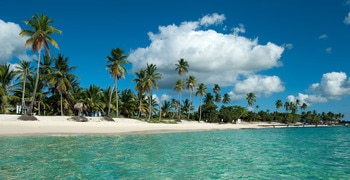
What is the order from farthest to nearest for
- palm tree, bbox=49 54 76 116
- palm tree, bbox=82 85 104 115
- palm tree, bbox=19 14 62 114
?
1. palm tree, bbox=82 85 104 115
2. palm tree, bbox=49 54 76 116
3. palm tree, bbox=19 14 62 114

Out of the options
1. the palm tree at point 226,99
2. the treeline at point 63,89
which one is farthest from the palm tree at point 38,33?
the palm tree at point 226,99

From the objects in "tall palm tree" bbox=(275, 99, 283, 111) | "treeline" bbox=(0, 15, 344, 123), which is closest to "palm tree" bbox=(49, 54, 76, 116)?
"treeline" bbox=(0, 15, 344, 123)

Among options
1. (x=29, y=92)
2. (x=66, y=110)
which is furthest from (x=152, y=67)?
(x=29, y=92)

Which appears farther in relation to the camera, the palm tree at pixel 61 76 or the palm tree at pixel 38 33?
the palm tree at pixel 61 76

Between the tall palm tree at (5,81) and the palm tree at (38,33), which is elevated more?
the palm tree at (38,33)

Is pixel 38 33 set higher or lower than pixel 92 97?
higher

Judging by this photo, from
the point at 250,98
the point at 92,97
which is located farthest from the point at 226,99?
the point at 92,97

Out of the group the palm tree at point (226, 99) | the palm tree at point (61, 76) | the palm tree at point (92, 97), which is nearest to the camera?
the palm tree at point (61, 76)

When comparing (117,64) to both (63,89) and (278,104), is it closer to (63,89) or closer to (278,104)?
(63,89)

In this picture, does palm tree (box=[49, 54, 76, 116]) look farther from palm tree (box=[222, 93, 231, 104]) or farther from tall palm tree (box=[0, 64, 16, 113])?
palm tree (box=[222, 93, 231, 104])

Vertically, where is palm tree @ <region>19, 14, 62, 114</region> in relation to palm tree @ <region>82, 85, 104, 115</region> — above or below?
above

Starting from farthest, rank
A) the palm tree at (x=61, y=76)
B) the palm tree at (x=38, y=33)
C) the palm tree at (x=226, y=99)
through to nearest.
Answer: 1. the palm tree at (x=226, y=99)
2. the palm tree at (x=61, y=76)
3. the palm tree at (x=38, y=33)

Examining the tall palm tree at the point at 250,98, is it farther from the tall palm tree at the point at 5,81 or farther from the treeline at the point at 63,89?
the tall palm tree at the point at 5,81

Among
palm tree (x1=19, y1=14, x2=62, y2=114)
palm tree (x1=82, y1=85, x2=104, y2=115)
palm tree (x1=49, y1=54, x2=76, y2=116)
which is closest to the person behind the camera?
palm tree (x1=19, y1=14, x2=62, y2=114)
